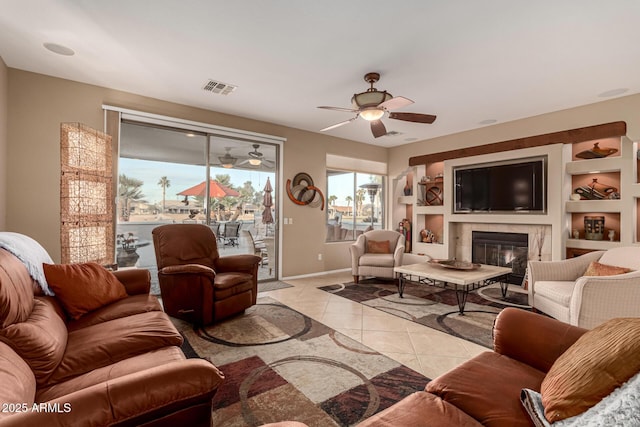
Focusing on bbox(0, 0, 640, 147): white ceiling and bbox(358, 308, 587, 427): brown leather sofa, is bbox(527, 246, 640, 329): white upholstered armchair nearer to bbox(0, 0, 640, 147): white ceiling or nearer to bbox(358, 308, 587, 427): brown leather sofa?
bbox(358, 308, 587, 427): brown leather sofa

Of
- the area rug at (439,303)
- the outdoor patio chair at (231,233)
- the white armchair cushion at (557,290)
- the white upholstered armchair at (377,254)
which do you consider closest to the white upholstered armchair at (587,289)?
the white armchair cushion at (557,290)

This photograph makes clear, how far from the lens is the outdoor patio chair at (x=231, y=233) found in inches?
191

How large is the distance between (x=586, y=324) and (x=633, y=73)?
2715mm

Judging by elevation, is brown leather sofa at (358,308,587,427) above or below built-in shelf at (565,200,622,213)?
below

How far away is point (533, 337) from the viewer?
1.53m

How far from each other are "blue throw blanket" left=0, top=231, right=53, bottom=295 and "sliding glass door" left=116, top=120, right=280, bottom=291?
195 cm

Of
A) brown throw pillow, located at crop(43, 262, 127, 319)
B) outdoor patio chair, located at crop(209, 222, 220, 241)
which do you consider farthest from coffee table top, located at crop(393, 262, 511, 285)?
brown throw pillow, located at crop(43, 262, 127, 319)

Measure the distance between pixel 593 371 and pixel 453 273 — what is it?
2.75m

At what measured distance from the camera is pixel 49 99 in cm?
339

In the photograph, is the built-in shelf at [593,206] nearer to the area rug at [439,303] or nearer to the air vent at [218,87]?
the area rug at [439,303]

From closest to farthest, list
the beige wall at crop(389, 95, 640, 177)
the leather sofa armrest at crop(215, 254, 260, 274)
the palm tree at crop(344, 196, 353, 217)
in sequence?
the leather sofa armrest at crop(215, 254, 260, 274) → the beige wall at crop(389, 95, 640, 177) → the palm tree at crop(344, 196, 353, 217)

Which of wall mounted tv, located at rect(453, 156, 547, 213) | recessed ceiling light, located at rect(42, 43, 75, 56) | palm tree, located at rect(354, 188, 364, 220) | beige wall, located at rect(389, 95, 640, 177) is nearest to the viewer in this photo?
recessed ceiling light, located at rect(42, 43, 75, 56)

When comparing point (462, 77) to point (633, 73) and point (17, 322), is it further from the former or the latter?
point (17, 322)

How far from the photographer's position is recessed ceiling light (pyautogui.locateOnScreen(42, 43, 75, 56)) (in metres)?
2.76
